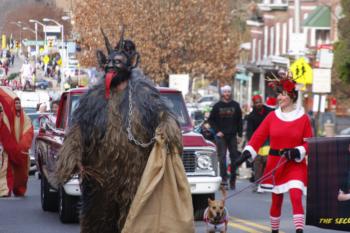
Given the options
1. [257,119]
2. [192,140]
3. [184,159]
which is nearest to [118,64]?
[184,159]

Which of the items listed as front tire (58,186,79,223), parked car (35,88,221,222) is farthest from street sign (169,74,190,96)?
front tire (58,186,79,223)

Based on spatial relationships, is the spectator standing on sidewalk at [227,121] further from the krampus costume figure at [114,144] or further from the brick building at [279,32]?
the brick building at [279,32]

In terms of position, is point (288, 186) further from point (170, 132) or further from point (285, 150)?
point (170, 132)

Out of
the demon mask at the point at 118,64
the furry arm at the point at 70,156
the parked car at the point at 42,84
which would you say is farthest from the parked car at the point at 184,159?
the parked car at the point at 42,84

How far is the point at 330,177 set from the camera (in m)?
11.5

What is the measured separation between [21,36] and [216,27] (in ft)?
109

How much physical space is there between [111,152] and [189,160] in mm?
4891

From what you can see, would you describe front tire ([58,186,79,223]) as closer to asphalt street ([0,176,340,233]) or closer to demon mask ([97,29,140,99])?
asphalt street ([0,176,340,233])

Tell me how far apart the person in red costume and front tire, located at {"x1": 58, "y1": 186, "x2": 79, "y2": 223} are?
3051mm

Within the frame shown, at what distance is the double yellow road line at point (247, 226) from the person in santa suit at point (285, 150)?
155 centimetres

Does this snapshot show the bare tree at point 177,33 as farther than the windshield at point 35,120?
Yes

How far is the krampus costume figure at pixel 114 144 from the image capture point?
929cm

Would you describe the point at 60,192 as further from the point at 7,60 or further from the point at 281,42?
the point at 281,42

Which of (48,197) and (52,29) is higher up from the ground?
(52,29)
